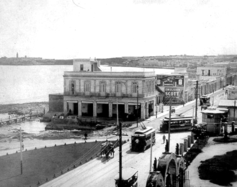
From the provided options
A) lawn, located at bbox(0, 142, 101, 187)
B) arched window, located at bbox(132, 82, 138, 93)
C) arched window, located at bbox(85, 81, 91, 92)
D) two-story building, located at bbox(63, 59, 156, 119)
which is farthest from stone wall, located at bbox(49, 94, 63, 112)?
lawn, located at bbox(0, 142, 101, 187)

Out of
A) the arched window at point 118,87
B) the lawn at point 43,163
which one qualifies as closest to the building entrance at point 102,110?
the arched window at point 118,87

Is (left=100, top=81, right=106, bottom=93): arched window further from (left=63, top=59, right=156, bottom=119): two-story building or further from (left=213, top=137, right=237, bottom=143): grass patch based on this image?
(left=213, top=137, right=237, bottom=143): grass patch

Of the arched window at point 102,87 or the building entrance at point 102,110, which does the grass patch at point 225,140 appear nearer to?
the arched window at point 102,87

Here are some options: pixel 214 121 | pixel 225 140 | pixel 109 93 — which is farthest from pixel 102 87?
pixel 225 140

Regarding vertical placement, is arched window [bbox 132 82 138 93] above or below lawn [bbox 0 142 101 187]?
above

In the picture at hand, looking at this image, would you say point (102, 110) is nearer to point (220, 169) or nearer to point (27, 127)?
point (27, 127)

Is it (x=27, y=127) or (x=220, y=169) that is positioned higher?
(x=220, y=169)
